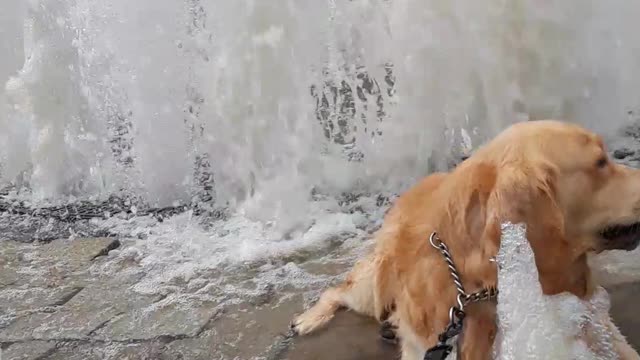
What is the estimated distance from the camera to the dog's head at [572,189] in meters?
2.60

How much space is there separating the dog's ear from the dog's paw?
47.3 inches

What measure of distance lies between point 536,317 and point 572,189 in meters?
0.47

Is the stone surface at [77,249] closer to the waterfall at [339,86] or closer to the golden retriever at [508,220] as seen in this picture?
the waterfall at [339,86]

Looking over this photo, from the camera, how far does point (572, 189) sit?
8.90 feet

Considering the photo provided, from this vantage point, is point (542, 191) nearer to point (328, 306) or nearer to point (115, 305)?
point (328, 306)

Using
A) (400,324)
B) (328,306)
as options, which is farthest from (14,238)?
(400,324)

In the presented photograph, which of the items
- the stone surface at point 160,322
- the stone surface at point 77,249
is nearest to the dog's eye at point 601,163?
the stone surface at point 160,322

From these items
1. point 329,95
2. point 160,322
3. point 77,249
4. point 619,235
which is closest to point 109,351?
point 160,322

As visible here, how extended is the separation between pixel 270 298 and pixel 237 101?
7.78 ft

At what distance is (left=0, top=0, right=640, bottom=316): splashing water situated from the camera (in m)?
5.76

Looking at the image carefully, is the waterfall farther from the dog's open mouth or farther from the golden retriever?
the dog's open mouth

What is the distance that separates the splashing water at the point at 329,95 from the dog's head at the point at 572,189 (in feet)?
8.02

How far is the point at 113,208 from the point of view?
6.41 metres

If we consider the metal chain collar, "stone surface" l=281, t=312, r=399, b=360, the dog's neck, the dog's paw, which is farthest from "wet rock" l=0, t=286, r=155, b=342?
the dog's neck
